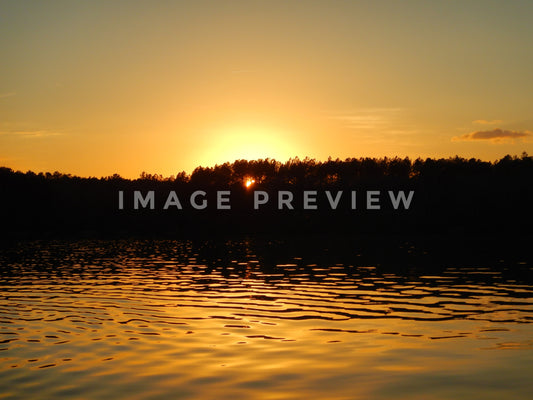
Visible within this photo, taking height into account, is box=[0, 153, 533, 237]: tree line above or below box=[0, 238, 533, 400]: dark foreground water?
above

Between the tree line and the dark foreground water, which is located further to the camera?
the tree line

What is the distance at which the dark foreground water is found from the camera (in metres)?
16.8

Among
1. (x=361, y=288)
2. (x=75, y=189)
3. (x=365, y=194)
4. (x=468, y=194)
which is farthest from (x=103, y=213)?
(x=361, y=288)

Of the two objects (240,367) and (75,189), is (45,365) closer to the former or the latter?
(240,367)

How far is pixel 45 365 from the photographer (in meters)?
19.0

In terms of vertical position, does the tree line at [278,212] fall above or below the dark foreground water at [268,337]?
above

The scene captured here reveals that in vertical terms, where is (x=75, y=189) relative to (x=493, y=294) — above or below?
above

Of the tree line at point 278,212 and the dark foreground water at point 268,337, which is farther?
the tree line at point 278,212

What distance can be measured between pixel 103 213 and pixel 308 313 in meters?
149

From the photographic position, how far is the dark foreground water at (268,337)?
1680 cm

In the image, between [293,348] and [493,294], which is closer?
[293,348]

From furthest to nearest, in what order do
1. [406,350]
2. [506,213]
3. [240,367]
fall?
[506,213]
[406,350]
[240,367]

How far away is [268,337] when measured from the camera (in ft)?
77.8

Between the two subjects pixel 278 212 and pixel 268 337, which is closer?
pixel 268 337
